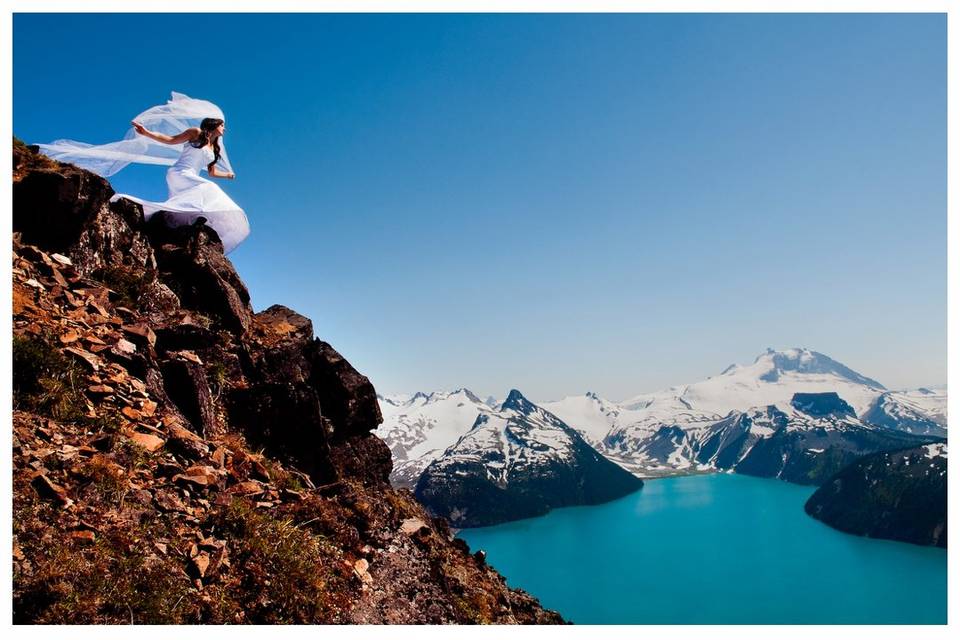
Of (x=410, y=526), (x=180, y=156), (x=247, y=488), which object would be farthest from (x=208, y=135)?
(x=410, y=526)

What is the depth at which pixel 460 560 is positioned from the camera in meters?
10.0

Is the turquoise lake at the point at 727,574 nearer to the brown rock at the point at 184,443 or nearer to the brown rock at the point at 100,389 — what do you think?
the brown rock at the point at 184,443

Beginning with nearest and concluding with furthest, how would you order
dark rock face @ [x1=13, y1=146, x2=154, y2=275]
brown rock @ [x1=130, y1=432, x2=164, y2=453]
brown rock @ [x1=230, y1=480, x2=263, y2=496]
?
brown rock @ [x1=130, y1=432, x2=164, y2=453]
brown rock @ [x1=230, y1=480, x2=263, y2=496]
dark rock face @ [x1=13, y1=146, x2=154, y2=275]

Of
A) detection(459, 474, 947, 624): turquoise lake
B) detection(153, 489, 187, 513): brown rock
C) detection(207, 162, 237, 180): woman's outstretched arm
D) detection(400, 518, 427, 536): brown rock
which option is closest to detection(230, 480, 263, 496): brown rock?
detection(153, 489, 187, 513): brown rock

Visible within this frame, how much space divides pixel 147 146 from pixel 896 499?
231m

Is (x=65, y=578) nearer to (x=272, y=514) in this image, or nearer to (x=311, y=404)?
(x=272, y=514)

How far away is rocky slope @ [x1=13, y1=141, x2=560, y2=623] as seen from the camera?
560 centimetres

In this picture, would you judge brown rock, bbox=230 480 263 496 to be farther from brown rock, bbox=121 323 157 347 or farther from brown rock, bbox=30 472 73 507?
brown rock, bbox=121 323 157 347

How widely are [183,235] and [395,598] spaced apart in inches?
398

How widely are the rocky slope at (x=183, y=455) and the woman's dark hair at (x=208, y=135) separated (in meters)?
1.99

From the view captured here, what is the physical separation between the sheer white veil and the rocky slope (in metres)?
0.90

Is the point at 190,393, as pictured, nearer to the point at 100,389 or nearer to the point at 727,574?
the point at 100,389

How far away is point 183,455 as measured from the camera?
7562 millimetres
